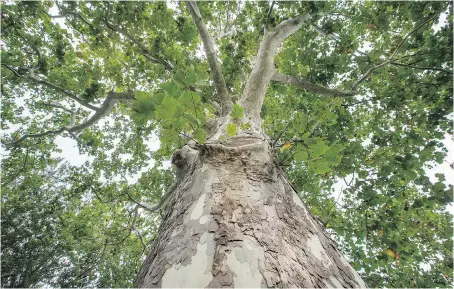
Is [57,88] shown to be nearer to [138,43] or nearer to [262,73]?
[138,43]

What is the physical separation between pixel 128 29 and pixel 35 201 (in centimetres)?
997

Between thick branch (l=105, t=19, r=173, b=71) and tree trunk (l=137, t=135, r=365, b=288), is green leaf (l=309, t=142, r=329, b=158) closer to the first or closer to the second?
tree trunk (l=137, t=135, r=365, b=288)

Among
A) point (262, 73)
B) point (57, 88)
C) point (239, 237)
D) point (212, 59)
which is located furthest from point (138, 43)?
point (239, 237)

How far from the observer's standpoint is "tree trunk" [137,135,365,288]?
2.60 ft

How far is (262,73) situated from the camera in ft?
11.0

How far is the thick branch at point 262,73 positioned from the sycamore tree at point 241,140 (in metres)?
0.03

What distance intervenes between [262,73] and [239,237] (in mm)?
2860

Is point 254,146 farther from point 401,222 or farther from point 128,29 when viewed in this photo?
point 128,29

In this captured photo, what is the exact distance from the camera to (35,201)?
34.1 ft

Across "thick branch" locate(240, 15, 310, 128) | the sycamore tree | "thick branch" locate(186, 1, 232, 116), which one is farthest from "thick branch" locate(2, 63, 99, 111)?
"thick branch" locate(240, 15, 310, 128)

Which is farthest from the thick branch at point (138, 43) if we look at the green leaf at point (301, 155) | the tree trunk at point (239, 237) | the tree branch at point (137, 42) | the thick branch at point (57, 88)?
the green leaf at point (301, 155)

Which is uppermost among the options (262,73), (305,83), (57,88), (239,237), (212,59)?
(57,88)

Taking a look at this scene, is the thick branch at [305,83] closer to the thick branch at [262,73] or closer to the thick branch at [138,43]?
the thick branch at [262,73]

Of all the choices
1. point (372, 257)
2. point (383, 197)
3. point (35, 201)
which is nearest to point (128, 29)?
point (383, 197)
